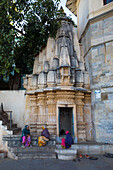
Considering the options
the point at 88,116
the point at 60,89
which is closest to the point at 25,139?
the point at 60,89

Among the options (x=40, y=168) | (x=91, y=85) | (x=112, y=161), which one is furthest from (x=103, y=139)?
(x=40, y=168)

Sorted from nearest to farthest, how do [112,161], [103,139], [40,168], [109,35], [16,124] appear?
[40,168], [112,161], [103,139], [109,35], [16,124]

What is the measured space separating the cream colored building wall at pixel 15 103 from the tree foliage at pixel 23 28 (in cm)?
149

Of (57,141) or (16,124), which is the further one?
(16,124)

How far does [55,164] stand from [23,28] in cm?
1012

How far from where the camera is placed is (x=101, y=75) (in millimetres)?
8727

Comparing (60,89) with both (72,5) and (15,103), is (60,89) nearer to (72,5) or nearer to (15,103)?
(15,103)

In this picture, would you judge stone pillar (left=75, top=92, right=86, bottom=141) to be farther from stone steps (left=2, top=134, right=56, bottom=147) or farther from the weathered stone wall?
stone steps (left=2, top=134, right=56, bottom=147)

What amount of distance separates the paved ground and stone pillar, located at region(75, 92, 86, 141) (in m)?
1.93

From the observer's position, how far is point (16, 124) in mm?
9750

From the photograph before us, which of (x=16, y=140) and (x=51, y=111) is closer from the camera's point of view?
(x=16, y=140)

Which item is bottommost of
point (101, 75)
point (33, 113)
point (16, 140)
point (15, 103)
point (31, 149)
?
point (31, 149)

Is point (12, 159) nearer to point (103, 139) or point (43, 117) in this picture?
point (43, 117)

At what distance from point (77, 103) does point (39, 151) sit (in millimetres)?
3481
